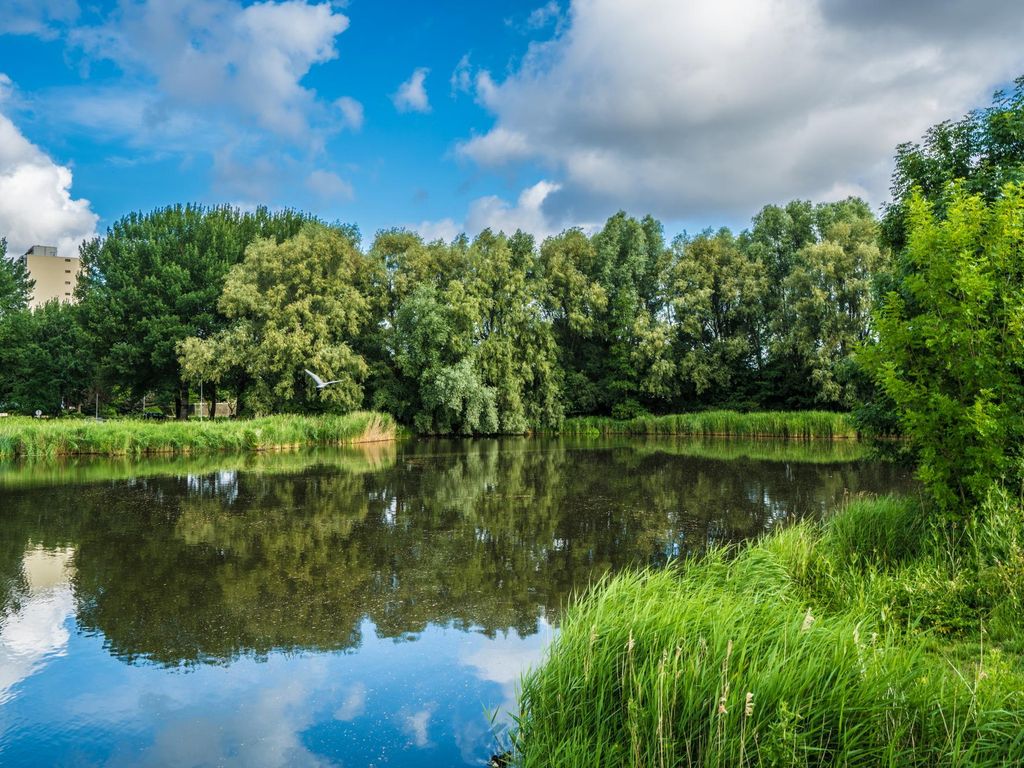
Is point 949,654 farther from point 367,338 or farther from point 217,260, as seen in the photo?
point 217,260

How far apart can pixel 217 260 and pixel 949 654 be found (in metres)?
41.5

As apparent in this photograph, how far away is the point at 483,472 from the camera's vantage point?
21656 millimetres

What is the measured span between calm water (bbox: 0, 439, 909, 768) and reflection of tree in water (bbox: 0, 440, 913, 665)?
0.05m

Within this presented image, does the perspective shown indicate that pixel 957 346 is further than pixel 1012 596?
Yes

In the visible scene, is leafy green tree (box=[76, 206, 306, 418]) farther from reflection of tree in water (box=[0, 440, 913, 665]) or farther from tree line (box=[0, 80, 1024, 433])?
reflection of tree in water (box=[0, 440, 913, 665])

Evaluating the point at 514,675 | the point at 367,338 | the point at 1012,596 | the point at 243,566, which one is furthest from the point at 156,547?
the point at 367,338

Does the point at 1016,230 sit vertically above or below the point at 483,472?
above

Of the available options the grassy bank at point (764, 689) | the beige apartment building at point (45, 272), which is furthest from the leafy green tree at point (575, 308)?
the beige apartment building at point (45, 272)

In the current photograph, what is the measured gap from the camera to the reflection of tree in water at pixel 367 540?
7.37 meters

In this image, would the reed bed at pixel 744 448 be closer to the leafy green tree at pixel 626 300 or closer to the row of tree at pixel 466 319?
the row of tree at pixel 466 319

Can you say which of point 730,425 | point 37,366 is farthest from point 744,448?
point 37,366

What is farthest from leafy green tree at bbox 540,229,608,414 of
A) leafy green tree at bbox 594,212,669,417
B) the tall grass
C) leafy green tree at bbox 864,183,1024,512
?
leafy green tree at bbox 864,183,1024,512

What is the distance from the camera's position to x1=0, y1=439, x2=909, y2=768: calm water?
16.3ft

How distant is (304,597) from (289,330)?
95.4 ft
